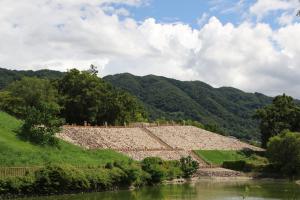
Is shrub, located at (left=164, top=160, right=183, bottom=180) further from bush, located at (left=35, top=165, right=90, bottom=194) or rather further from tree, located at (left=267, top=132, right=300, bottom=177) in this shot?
bush, located at (left=35, top=165, right=90, bottom=194)

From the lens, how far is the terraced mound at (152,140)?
74875 mm

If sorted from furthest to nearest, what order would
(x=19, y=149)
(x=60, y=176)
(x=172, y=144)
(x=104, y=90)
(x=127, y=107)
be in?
(x=127, y=107) < (x=104, y=90) < (x=172, y=144) < (x=19, y=149) < (x=60, y=176)

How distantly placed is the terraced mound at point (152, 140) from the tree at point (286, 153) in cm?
1057

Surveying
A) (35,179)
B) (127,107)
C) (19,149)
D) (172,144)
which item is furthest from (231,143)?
(35,179)

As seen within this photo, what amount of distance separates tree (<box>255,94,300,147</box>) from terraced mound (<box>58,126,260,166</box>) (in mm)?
5685

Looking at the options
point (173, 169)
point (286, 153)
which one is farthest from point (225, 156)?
point (173, 169)

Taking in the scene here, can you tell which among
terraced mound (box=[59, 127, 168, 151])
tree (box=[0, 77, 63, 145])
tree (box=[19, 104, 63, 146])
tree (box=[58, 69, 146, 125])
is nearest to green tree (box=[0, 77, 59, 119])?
tree (box=[0, 77, 63, 145])

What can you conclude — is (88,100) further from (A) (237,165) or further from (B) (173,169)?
(B) (173,169)

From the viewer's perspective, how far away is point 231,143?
3905 inches

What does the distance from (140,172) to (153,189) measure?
11.2 feet

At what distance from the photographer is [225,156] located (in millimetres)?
87812

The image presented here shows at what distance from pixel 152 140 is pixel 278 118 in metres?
30.2

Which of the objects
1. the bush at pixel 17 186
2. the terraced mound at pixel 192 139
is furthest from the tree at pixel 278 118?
the bush at pixel 17 186

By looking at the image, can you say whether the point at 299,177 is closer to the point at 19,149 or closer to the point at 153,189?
the point at 153,189
